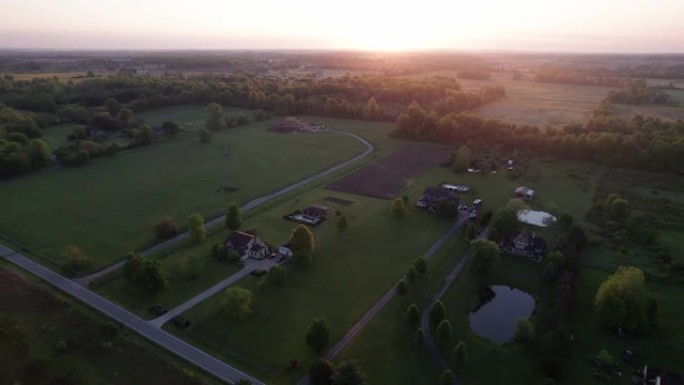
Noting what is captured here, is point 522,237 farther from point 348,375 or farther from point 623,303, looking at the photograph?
point 348,375

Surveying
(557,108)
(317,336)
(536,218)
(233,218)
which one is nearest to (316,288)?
(317,336)

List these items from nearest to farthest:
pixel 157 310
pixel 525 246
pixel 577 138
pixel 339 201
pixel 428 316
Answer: pixel 428 316 < pixel 157 310 < pixel 525 246 < pixel 339 201 < pixel 577 138

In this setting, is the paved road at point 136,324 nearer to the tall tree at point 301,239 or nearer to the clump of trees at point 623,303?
the tall tree at point 301,239

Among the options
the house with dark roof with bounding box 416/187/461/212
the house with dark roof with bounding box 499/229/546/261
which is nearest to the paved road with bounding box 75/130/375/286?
the house with dark roof with bounding box 416/187/461/212

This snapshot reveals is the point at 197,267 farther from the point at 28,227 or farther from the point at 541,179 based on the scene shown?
the point at 541,179

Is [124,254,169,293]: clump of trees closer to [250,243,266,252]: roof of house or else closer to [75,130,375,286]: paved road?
[75,130,375,286]: paved road

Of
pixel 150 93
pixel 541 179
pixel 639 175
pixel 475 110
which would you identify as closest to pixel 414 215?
pixel 541 179
